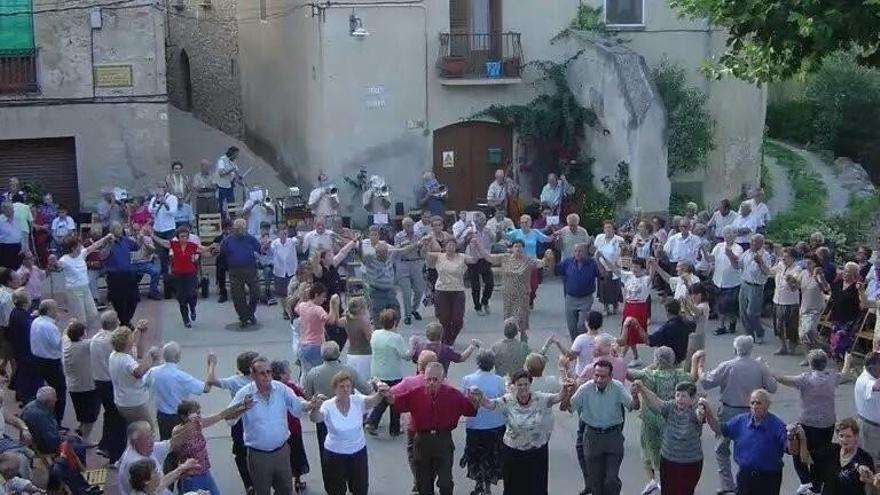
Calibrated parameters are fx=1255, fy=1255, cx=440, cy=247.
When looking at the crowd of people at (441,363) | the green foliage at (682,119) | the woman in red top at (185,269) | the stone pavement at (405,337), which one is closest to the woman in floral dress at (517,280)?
the crowd of people at (441,363)

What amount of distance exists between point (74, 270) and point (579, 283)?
6.54m

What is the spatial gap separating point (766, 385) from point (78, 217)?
15.2 meters

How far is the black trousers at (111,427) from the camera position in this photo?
12.5 metres

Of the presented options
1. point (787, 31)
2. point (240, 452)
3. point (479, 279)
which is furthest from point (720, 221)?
point (240, 452)

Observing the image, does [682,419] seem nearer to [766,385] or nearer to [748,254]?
[766,385]

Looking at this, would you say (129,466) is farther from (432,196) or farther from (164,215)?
(432,196)

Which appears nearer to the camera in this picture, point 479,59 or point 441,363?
point 441,363

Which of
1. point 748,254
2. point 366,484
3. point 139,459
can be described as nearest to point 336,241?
point 748,254

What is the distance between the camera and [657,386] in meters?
10.9

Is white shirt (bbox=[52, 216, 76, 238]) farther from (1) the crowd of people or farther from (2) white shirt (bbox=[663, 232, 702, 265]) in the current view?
(2) white shirt (bbox=[663, 232, 702, 265])

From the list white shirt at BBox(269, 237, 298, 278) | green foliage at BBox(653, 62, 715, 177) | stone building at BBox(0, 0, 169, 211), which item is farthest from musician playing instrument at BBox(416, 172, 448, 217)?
white shirt at BBox(269, 237, 298, 278)

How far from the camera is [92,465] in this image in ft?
41.0

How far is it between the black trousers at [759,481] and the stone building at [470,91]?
13.5 meters

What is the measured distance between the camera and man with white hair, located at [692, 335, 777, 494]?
11344mm
